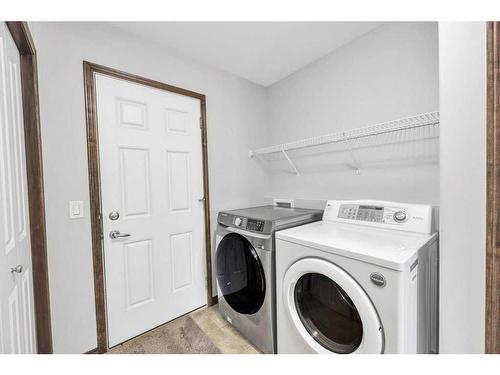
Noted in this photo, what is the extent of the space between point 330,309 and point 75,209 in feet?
5.35

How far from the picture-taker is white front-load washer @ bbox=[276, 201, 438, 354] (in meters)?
0.89

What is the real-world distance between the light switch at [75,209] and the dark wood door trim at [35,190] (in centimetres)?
16

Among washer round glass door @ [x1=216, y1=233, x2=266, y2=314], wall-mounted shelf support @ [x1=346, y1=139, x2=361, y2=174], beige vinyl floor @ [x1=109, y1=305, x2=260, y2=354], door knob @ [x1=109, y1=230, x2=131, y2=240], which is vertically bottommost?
beige vinyl floor @ [x1=109, y1=305, x2=260, y2=354]

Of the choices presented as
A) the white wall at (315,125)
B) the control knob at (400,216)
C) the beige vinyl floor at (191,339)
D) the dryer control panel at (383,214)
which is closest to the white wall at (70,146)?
the white wall at (315,125)

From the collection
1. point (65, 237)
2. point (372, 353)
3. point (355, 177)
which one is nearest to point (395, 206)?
point (355, 177)

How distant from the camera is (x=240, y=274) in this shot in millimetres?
1629

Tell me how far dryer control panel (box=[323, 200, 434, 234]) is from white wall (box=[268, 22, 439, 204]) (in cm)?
18

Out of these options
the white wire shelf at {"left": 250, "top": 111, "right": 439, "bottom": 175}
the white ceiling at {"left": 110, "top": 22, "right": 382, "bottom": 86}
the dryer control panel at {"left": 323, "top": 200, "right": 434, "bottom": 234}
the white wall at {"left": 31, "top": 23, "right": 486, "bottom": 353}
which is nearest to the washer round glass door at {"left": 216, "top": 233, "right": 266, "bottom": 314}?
the white wall at {"left": 31, "top": 23, "right": 486, "bottom": 353}

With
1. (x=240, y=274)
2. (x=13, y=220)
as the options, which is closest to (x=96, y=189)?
(x=13, y=220)

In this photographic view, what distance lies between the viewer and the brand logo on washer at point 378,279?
2.91ft

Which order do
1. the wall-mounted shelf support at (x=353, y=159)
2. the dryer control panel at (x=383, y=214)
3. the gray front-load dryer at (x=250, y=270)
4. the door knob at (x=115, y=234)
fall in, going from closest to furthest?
1. the dryer control panel at (x=383, y=214)
2. the gray front-load dryer at (x=250, y=270)
3. the door knob at (x=115, y=234)
4. the wall-mounted shelf support at (x=353, y=159)

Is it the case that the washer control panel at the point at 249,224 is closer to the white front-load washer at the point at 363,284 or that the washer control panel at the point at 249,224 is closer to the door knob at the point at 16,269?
the white front-load washer at the point at 363,284

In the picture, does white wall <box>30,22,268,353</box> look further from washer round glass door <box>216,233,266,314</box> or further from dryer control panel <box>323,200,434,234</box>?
dryer control panel <box>323,200,434,234</box>

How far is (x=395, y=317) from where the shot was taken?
0.87m
